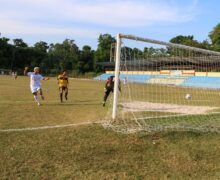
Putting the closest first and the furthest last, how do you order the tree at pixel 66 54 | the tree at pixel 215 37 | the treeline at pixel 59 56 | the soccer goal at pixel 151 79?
the soccer goal at pixel 151 79 → the tree at pixel 215 37 → the treeline at pixel 59 56 → the tree at pixel 66 54

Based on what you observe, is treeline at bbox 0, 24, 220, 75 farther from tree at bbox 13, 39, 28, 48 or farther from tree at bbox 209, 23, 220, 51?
tree at bbox 209, 23, 220, 51

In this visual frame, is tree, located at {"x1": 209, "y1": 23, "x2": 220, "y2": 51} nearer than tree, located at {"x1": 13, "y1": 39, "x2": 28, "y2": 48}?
Yes

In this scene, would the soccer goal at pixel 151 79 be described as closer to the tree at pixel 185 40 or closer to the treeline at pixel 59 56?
the tree at pixel 185 40

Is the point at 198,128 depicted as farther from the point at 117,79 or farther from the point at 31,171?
the point at 31,171

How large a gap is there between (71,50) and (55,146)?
112748 mm

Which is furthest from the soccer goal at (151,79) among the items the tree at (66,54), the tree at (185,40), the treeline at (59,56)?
the tree at (66,54)

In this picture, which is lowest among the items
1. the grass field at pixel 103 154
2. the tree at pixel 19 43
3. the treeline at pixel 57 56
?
the grass field at pixel 103 154

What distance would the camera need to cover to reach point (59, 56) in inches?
4742

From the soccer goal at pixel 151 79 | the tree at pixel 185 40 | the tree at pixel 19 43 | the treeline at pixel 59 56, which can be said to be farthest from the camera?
the tree at pixel 19 43

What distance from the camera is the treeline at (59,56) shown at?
10725 cm

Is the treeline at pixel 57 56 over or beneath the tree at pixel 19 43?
beneath

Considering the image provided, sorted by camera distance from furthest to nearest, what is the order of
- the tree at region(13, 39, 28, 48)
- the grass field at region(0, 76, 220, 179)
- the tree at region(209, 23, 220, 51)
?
the tree at region(13, 39, 28, 48) < the tree at region(209, 23, 220, 51) < the grass field at region(0, 76, 220, 179)

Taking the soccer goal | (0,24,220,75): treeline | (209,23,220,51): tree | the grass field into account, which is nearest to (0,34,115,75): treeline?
(0,24,220,75): treeline

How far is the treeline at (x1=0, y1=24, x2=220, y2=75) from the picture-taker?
107 meters
